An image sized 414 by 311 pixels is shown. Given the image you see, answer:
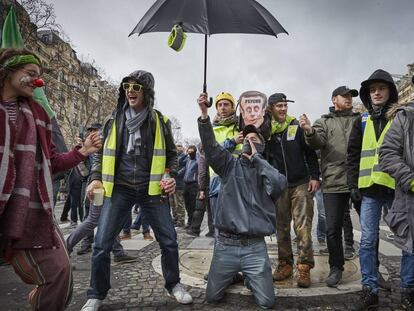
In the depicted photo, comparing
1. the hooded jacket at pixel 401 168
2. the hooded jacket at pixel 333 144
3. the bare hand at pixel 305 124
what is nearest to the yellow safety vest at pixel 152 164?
the bare hand at pixel 305 124

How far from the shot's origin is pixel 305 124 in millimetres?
3814

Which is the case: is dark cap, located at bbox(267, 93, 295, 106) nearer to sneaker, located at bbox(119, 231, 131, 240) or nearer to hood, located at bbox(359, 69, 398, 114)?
hood, located at bbox(359, 69, 398, 114)

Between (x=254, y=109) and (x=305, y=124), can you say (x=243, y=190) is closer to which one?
(x=254, y=109)

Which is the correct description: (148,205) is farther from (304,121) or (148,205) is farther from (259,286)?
(304,121)

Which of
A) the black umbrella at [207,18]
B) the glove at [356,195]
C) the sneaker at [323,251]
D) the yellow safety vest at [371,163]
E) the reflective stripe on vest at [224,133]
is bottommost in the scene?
the sneaker at [323,251]

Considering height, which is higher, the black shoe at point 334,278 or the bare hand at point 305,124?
the bare hand at point 305,124

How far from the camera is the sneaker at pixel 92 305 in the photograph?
2.95 m

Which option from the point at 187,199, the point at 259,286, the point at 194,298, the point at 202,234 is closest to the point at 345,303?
the point at 259,286

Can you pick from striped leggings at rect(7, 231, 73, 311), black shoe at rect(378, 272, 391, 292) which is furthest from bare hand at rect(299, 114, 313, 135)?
striped leggings at rect(7, 231, 73, 311)

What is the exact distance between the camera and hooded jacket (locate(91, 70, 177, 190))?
338cm

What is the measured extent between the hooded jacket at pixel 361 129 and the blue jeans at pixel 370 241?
105 millimetres

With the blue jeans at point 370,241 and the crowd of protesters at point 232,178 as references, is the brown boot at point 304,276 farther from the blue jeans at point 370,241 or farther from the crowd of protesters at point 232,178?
the blue jeans at point 370,241

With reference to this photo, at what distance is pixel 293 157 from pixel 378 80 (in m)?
1.19

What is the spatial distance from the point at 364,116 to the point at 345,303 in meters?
1.87
